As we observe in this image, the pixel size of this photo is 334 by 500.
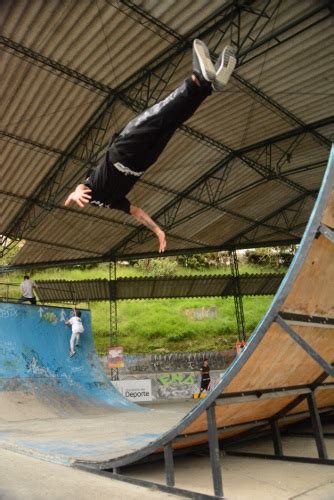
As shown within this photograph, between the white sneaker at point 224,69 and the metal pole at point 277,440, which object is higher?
the white sneaker at point 224,69

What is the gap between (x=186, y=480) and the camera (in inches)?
157

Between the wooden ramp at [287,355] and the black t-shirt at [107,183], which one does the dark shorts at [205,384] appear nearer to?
the wooden ramp at [287,355]

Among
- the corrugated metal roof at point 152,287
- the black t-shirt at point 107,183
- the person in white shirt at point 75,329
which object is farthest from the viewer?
the corrugated metal roof at point 152,287

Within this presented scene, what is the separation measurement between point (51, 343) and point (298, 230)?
43.9 ft

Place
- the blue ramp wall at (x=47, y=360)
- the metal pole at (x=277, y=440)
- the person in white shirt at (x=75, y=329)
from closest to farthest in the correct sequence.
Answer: the metal pole at (x=277, y=440), the blue ramp wall at (x=47, y=360), the person in white shirt at (x=75, y=329)

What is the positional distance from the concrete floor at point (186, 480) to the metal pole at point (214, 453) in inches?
5.2

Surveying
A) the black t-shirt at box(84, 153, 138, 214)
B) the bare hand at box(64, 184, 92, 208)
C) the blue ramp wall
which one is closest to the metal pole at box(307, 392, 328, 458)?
the black t-shirt at box(84, 153, 138, 214)

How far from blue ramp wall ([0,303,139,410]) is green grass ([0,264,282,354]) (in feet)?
41.8

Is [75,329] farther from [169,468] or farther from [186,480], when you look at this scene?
[169,468]

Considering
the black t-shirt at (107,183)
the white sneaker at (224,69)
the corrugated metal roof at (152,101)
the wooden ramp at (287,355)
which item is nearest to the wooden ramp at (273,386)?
the wooden ramp at (287,355)

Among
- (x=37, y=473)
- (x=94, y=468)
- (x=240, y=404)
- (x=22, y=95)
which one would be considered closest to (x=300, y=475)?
(x=240, y=404)

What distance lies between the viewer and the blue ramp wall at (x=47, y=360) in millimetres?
10539

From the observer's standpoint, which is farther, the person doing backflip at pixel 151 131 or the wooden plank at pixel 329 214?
the person doing backflip at pixel 151 131

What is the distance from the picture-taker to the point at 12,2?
26.9 ft
